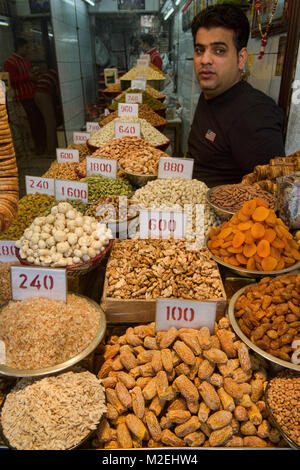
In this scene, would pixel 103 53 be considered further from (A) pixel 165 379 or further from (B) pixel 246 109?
Answer: (A) pixel 165 379

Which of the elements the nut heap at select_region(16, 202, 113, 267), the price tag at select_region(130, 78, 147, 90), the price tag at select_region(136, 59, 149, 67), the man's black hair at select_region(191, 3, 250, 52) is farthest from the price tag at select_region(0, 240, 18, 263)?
the price tag at select_region(136, 59, 149, 67)

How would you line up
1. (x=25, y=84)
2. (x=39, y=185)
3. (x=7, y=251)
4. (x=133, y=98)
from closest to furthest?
(x=7, y=251) < (x=39, y=185) < (x=133, y=98) < (x=25, y=84)

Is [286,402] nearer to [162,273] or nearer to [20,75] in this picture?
[162,273]

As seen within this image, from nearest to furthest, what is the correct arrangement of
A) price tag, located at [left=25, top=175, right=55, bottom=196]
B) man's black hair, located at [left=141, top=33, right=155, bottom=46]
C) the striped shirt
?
price tag, located at [left=25, top=175, right=55, bottom=196] < the striped shirt < man's black hair, located at [left=141, top=33, right=155, bottom=46]

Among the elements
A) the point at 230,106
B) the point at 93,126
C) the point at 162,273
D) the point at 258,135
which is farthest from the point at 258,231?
the point at 93,126

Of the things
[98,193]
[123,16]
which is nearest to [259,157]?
[98,193]

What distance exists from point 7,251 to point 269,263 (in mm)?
1206

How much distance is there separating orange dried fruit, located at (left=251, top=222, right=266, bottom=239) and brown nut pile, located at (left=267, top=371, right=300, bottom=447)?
1.78 ft

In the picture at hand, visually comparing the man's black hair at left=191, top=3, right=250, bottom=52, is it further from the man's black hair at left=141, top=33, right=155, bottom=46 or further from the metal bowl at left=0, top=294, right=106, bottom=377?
the man's black hair at left=141, top=33, right=155, bottom=46

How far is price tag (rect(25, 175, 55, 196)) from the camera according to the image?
1949 mm

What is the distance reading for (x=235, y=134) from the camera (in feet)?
7.64

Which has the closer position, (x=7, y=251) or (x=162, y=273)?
(x=162, y=273)

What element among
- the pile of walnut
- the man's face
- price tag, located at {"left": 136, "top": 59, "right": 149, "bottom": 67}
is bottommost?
the pile of walnut
